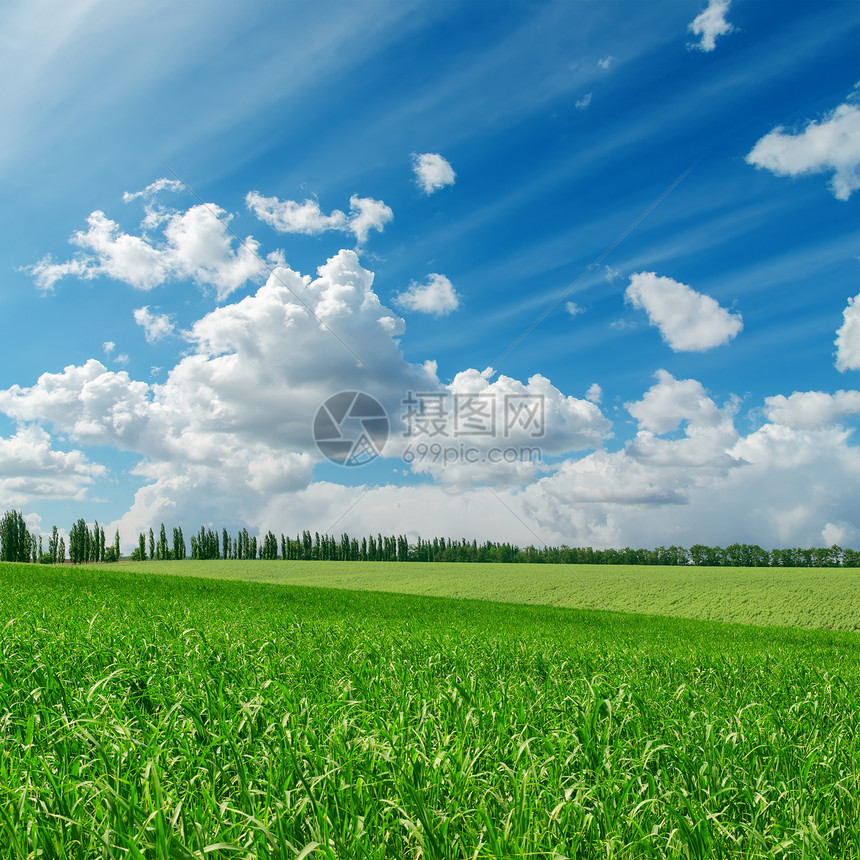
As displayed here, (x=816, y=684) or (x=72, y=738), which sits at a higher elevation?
(x=72, y=738)

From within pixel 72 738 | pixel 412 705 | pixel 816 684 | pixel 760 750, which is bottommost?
pixel 816 684

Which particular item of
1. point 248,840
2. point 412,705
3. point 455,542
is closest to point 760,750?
point 412,705

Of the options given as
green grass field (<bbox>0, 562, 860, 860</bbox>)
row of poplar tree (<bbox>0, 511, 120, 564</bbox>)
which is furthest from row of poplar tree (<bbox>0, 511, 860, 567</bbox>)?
green grass field (<bbox>0, 562, 860, 860</bbox>)

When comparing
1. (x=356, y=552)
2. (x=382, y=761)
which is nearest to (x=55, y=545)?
(x=356, y=552)

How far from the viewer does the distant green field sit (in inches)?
1233

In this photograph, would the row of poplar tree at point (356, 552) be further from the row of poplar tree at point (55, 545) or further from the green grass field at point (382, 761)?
the green grass field at point (382, 761)

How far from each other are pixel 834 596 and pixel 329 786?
42.1 meters

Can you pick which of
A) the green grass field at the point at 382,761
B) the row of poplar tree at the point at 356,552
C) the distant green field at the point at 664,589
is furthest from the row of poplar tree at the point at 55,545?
the green grass field at the point at 382,761

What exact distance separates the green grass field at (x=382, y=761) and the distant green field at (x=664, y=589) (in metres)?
28.8

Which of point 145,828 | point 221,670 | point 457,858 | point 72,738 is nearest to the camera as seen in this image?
point 145,828

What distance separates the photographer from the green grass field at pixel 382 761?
277 cm

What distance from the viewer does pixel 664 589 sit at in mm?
39031

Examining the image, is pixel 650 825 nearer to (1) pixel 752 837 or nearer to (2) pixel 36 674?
(1) pixel 752 837

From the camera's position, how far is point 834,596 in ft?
113
